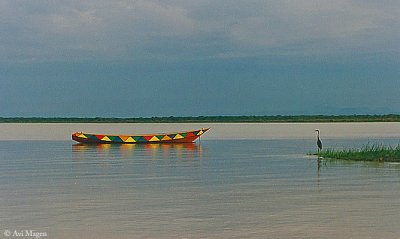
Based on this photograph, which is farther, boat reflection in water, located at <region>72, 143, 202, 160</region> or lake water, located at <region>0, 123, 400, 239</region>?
boat reflection in water, located at <region>72, 143, 202, 160</region>

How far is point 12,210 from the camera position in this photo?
16812mm

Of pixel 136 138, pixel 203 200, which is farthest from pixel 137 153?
pixel 203 200

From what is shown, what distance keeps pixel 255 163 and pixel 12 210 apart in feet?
53.5

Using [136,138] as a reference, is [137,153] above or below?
below

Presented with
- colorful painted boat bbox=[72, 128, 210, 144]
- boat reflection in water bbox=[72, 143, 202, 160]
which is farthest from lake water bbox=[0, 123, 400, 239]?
colorful painted boat bbox=[72, 128, 210, 144]

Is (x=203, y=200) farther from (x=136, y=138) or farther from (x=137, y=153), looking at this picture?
(x=136, y=138)

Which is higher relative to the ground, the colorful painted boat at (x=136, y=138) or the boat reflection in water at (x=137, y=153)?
the colorful painted boat at (x=136, y=138)

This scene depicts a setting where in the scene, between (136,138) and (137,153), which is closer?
(137,153)

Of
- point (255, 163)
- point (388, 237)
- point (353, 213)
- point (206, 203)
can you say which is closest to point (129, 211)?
point (206, 203)

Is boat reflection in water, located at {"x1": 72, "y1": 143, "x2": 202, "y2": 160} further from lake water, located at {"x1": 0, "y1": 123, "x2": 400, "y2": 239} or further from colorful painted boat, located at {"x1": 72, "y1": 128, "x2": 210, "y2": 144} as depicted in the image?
lake water, located at {"x1": 0, "y1": 123, "x2": 400, "y2": 239}

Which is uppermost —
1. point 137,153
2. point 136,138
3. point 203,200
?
point 136,138

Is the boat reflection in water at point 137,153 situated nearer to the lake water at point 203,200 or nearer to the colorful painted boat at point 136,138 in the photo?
the colorful painted boat at point 136,138

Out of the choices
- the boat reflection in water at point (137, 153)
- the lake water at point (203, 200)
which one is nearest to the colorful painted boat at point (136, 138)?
the boat reflection in water at point (137, 153)

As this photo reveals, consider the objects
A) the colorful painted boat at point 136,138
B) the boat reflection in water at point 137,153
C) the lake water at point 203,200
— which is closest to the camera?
the lake water at point 203,200
